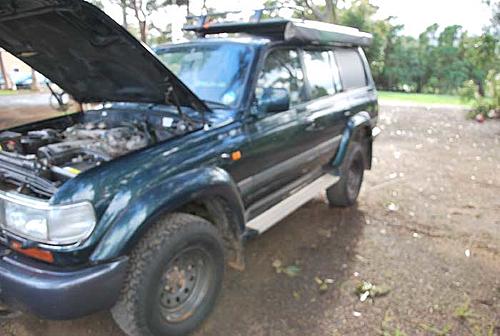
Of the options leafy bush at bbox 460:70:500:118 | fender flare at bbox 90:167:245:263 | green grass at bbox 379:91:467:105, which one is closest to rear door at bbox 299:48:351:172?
fender flare at bbox 90:167:245:263

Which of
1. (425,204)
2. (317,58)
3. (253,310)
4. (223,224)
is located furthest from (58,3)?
(425,204)

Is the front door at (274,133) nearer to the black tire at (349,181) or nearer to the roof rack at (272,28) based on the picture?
the roof rack at (272,28)

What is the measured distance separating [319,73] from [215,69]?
4.20 ft

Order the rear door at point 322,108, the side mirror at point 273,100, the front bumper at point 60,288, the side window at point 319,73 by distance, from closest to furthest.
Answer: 1. the front bumper at point 60,288
2. the side mirror at point 273,100
3. the rear door at point 322,108
4. the side window at point 319,73

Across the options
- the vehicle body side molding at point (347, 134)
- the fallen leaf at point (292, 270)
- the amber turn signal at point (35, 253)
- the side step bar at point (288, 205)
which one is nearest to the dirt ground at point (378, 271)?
the fallen leaf at point (292, 270)

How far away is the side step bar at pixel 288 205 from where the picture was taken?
3443 millimetres

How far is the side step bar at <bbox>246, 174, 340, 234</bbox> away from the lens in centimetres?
344

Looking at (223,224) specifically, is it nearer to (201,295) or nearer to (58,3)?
(201,295)

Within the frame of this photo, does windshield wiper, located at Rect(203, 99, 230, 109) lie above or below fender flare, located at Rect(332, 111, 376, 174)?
above

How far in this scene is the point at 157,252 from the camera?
8.14ft

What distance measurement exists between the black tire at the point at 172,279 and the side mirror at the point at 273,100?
104cm

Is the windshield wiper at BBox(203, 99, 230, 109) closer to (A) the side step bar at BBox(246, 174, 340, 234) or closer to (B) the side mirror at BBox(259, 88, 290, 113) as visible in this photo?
(B) the side mirror at BBox(259, 88, 290, 113)

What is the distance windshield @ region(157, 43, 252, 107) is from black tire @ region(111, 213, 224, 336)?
1.11m

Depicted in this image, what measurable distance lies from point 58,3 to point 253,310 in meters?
2.30
